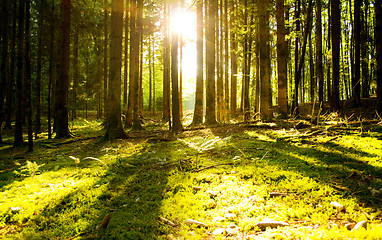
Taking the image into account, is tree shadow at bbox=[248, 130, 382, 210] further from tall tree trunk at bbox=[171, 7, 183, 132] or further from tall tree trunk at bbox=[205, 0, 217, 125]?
tall tree trunk at bbox=[205, 0, 217, 125]

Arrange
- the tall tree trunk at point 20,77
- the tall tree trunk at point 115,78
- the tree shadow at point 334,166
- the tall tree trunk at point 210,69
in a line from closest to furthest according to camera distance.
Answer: the tree shadow at point 334,166, the tall tree trunk at point 20,77, the tall tree trunk at point 115,78, the tall tree trunk at point 210,69

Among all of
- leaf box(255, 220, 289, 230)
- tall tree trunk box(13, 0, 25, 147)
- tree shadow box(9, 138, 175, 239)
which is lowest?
tree shadow box(9, 138, 175, 239)

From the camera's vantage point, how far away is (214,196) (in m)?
3.88

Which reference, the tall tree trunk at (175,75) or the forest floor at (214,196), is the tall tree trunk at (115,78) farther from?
the forest floor at (214,196)

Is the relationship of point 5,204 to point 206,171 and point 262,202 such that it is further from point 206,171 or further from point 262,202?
point 262,202

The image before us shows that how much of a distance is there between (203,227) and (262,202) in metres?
1.09

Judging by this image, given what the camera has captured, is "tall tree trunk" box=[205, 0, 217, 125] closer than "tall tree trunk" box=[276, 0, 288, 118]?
No

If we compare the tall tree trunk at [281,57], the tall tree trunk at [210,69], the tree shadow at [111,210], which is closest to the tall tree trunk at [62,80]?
the tall tree trunk at [210,69]

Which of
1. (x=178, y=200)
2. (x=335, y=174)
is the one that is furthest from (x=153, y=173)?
(x=335, y=174)

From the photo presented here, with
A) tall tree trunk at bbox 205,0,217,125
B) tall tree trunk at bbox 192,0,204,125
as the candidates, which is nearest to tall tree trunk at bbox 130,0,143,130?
tall tree trunk at bbox 192,0,204,125

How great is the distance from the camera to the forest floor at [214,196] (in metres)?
2.79

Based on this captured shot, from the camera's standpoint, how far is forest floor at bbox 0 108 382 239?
2785 millimetres

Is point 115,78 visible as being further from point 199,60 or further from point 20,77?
point 199,60

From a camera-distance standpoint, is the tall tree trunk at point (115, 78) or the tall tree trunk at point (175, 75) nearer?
the tall tree trunk at point (115, 78)
